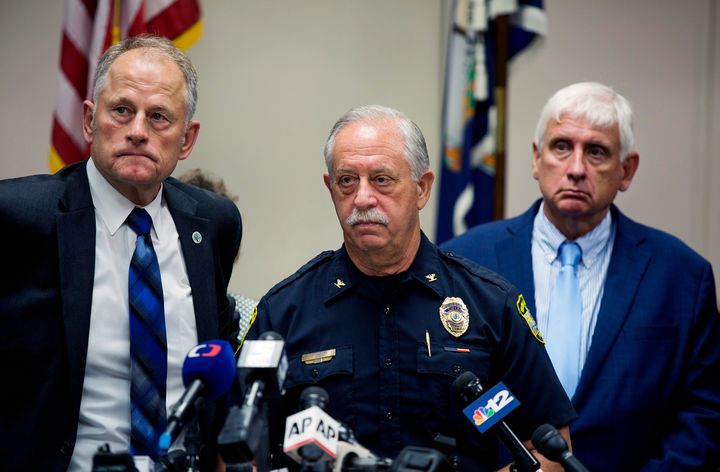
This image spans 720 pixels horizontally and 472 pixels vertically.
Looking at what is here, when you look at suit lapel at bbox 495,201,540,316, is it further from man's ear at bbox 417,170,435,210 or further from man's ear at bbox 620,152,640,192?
man's ear at bbox 417,170,435,210

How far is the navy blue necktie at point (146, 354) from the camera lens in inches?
96.7

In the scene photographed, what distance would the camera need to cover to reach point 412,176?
2709 mm

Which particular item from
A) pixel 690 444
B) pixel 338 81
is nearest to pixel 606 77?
pixel 338 81

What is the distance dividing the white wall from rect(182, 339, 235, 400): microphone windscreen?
3.40 metres

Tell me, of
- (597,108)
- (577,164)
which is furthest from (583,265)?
(597,108)

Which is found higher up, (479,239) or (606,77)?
(606,77)

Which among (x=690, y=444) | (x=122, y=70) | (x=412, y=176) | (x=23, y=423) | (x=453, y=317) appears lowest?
(x=690, y=444)

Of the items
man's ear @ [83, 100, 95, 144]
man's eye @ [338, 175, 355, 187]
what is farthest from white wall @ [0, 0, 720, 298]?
man's eye @ [338, 175, 355, 187]

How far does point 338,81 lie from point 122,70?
292 centimetres

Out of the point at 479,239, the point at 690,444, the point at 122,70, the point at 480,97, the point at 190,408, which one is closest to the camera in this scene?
the point at 190,408

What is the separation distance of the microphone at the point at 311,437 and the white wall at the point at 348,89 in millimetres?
3484

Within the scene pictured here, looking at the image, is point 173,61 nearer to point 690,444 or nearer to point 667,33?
point 690,444

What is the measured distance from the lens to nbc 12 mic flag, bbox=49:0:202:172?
14.9 feet

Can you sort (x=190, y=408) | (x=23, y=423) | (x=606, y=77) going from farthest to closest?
(x=606, y=77) < (x=23, y=423) < (x=190, y=408)
